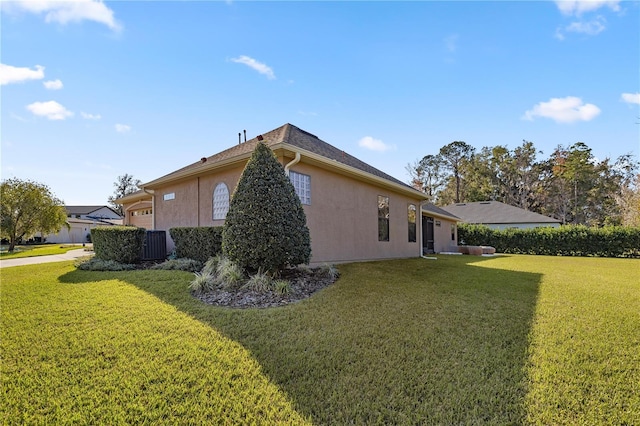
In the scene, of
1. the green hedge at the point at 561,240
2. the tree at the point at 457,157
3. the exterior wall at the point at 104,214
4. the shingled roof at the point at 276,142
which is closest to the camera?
the shingled roof at the point at 276,142

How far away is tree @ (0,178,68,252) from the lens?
2028cm

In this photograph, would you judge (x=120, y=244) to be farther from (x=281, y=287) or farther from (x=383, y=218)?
(x=383, y=218)

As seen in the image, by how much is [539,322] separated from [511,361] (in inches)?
64.9

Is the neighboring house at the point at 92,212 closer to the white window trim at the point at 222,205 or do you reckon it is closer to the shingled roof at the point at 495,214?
the white window trim at the point at 222,205

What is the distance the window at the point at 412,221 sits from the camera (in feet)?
44.5

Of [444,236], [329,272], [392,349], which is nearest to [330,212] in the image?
[329,272]

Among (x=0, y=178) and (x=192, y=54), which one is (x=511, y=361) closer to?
(x=192, y=54)

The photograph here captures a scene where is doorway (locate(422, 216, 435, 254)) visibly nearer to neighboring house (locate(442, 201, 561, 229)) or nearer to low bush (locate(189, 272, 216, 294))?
neighboring house (locate(442, 201, 561, 229))

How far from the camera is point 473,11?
8.70 metres

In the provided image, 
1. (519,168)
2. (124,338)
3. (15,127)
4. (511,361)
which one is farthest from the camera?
(519,168)

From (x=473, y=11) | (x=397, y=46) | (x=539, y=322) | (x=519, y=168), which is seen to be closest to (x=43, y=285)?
(x=539, y=322)

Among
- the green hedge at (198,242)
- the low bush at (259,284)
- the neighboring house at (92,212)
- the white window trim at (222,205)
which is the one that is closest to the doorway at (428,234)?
the white window trim at (222,205)

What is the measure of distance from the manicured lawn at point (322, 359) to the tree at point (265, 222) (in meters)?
1.14

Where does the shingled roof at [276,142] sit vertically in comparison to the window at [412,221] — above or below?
above
